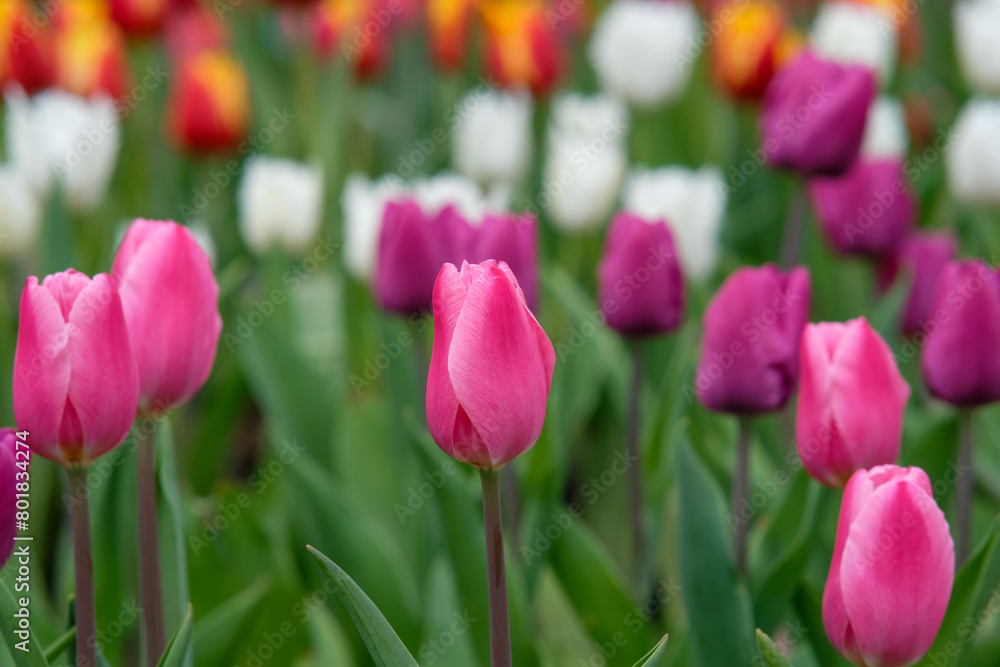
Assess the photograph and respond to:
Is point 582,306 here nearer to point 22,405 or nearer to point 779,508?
point 779,508

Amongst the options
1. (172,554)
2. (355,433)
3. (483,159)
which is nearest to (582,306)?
(355,433)

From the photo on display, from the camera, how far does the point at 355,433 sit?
1.47 m

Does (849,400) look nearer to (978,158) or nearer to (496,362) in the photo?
(496,362)

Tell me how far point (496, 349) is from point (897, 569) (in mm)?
268

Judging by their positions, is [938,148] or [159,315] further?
[938,148]

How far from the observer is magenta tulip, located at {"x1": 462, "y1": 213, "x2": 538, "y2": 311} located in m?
1.06

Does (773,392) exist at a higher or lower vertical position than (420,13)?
lower

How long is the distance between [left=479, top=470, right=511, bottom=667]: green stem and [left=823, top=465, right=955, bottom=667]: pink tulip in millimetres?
204

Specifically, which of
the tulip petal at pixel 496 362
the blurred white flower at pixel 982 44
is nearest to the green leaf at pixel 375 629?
the tulip petal at pixel 496 362

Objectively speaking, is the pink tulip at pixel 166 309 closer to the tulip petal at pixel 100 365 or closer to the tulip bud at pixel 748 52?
the tulip petal at pixel 100 365

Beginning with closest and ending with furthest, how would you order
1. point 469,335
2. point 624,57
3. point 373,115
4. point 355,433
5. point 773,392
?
point 469,335, point 773,392, point 355,433, point 624,57, point 373,115

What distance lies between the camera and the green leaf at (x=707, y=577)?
2.91 feet

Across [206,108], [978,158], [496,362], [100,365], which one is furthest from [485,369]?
[206,108]

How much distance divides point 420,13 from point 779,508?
7.40ft
